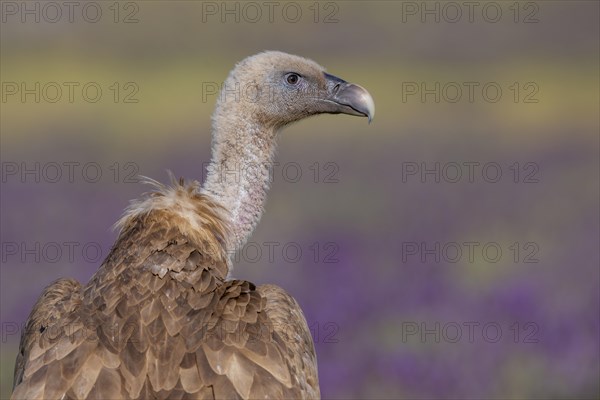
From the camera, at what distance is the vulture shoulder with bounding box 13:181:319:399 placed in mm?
5449

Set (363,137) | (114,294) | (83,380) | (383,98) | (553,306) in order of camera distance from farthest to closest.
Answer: (383,98), (363,137), (553,306), (114,294), (83,380)

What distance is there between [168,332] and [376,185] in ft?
37.1

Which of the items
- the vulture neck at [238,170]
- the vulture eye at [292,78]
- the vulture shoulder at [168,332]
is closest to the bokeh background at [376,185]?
the vulture neck at [238,170]

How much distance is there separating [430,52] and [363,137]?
50.4ft

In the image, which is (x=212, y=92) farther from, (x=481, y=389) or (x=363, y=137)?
(x=481, y=389)

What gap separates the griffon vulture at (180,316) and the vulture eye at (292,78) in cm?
50

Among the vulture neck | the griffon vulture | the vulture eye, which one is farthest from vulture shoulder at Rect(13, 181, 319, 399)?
the vulture eye

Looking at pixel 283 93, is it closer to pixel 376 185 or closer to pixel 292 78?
pixel 292 78

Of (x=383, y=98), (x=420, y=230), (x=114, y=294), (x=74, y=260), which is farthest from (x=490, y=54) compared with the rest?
(x=114, y=294)

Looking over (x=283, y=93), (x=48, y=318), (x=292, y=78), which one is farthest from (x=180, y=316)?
(x=292, y=78)

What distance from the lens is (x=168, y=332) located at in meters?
5.67

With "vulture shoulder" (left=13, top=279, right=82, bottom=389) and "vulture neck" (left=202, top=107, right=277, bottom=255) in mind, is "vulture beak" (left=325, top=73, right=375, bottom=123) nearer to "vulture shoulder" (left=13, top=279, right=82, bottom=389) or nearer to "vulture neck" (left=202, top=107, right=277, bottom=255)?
"vulture neck" (left=202, top=107, right=277, bottom=255)

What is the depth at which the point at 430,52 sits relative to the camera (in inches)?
1489

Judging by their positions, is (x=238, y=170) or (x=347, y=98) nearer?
(x=238, y=170)
